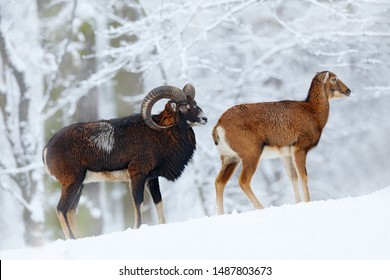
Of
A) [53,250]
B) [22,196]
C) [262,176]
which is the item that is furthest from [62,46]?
[53,250]

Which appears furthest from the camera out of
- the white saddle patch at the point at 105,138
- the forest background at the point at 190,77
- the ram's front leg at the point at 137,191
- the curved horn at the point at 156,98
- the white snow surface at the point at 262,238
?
the forest background at the point at 190,77

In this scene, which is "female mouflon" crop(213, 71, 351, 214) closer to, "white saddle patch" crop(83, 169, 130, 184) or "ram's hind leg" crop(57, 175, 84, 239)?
"white saddle patch" crop(83, 169, 130, 184)

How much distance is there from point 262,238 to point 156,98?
4021 millimetres

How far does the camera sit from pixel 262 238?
11016 mm

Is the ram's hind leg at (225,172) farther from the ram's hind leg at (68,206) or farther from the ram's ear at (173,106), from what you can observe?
the ram's hind leg at (68,206)

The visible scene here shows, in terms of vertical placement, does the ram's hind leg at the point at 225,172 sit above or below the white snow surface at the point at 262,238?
below

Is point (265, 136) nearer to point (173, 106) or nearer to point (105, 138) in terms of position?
point (173, 106)

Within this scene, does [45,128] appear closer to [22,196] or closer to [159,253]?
[22,196]

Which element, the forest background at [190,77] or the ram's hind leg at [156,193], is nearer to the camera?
the ram's hind leg at [156,193]

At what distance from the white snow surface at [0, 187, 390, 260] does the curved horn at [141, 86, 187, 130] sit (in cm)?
248

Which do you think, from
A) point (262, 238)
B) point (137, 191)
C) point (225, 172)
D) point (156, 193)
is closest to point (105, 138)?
point (137, 191)

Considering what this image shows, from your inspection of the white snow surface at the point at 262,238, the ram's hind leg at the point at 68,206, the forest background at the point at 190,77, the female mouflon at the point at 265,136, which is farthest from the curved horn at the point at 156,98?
the forest background at the point at 190,77

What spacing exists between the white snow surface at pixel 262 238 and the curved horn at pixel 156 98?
2.48 m

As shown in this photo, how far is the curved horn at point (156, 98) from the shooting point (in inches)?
563
